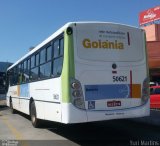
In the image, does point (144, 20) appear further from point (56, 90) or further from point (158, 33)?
point (56, 90)

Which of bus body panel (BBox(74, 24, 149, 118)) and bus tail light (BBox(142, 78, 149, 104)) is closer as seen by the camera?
bus body panel (BBox(74, 24, 149, 118))

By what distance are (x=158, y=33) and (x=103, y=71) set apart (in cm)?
7371

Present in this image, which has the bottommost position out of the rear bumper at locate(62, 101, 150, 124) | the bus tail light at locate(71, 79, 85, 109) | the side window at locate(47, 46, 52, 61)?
the rear bumper at locate(62, 101, 150, 124)

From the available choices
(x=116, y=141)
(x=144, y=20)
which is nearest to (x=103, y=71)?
(x=116, y=141)

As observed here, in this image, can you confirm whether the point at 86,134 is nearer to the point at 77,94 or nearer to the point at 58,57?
the point at 77,94

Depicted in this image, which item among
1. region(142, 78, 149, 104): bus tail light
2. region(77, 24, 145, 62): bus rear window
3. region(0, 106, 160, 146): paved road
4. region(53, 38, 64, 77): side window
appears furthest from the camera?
region(142, 78, 149, 104): bus tail light

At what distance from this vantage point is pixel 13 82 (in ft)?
67.9

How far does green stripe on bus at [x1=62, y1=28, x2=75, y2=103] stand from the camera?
935 centimetres

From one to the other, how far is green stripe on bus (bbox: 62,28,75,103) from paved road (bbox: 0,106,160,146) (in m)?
1.54

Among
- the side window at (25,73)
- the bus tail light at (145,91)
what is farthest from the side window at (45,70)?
the side window at (25,73)

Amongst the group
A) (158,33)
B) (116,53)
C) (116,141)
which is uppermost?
(158,33)

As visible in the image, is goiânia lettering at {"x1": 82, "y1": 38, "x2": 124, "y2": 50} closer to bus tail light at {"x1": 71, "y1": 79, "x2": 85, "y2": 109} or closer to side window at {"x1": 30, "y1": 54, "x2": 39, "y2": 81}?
bus tail light at {"x1": 71, "y1": 79, "x2": 85, "y2": 109}

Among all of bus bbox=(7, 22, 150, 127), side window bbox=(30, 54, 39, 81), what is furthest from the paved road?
side window bbox=(30, 54, 39, 81)

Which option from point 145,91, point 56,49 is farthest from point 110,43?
point 145,91
